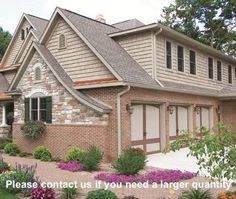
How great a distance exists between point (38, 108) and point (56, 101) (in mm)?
1452

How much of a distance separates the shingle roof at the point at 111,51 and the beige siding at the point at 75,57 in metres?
0.40

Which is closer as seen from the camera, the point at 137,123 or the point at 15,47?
the point at 137,123

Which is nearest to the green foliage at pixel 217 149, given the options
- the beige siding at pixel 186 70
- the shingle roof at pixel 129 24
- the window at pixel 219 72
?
the beige siding at pixel 186 70

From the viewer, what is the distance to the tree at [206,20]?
A: 39531 millimetres

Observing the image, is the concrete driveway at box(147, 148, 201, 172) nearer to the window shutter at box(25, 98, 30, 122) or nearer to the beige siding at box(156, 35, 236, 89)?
the beige siding at box(156, 35, 236, 89)

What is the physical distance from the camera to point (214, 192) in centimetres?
910

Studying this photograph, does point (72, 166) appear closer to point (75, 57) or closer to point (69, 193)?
point (69, 193)

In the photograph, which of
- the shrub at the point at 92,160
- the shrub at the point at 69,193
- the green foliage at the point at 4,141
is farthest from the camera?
the green foliage at the point at 4,141

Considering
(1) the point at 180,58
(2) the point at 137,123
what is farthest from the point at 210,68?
(2) the point at 137,123

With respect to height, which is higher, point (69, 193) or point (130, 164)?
point (130, 164)

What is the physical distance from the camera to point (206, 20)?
132 ft

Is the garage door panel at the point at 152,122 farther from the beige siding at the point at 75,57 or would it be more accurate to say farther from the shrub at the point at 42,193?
the shrub at the point at 42,193

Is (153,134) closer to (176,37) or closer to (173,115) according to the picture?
(173,115)

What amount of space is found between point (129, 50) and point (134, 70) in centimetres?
198
